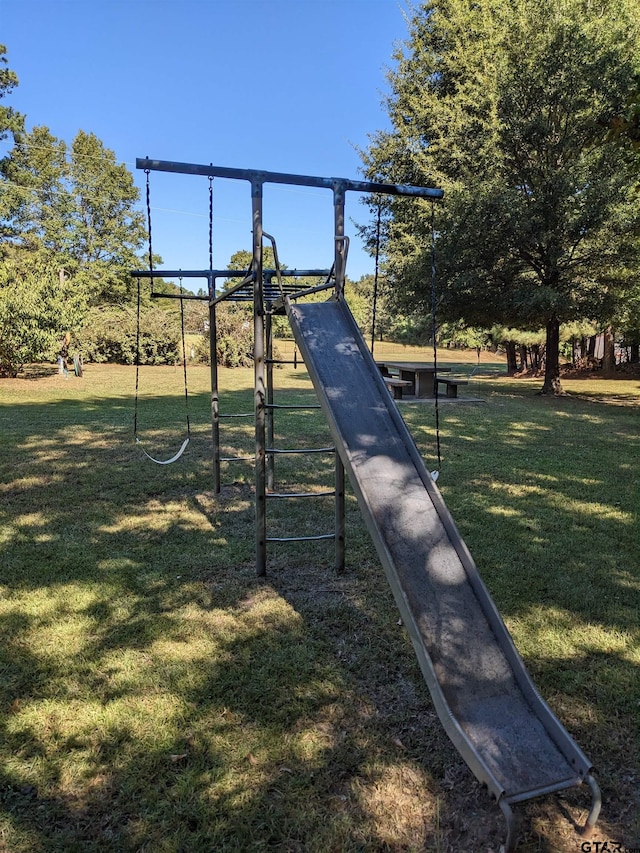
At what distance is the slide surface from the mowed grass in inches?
8.0

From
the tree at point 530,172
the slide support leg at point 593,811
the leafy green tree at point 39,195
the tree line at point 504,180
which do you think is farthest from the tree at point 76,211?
the slide support leg at point 593,811

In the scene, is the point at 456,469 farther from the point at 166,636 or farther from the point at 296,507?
the point at 166,636

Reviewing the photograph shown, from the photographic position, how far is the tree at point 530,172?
11945mm

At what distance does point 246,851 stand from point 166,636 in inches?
53.2

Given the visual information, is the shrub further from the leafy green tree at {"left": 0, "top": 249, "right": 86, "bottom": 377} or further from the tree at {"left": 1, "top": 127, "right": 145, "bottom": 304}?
the leafy green tree at {"left": 0, "top": 249, "right": 86, "bottom": 377}

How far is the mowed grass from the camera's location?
1798 mm

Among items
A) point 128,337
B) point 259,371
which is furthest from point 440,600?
point 128,337

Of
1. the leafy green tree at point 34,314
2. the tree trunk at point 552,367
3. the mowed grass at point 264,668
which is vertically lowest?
the mowed grass at point 264,668

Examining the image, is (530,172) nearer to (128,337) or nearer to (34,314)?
(34,314)

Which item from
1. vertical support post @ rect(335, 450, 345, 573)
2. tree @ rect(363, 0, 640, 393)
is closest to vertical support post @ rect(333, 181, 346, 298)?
vertical support post @ rect(335, 450, 345, 573)

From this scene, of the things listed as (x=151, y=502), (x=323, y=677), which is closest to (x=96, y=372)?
(x=151, y=502)

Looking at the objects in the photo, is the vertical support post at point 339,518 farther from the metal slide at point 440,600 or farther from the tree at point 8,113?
the tree at point 8,113

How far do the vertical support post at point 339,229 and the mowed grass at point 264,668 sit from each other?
203 centimetres

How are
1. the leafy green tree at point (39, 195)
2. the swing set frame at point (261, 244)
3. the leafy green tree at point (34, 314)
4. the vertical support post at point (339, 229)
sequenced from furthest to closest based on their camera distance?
1. the leafy green tree at point (39, 195)
2. the leafy green tree at point (34, 314)
3. the vertical support post at point (339, 229)
4. the swing set frame at point (261, 244)
